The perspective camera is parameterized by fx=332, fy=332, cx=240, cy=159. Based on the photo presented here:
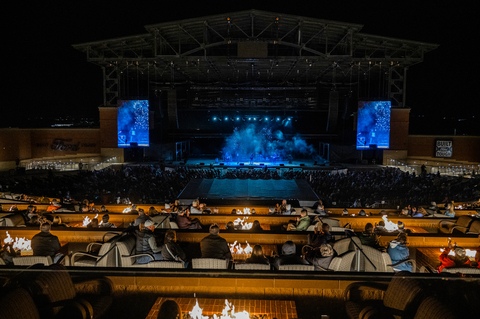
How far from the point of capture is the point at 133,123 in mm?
24859

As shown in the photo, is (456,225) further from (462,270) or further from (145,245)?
(145,245)

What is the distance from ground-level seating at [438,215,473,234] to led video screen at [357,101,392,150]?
1782 cm

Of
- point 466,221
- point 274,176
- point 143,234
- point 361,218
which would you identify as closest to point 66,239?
point 143,234

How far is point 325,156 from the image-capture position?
2714 cm

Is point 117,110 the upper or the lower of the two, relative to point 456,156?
upper

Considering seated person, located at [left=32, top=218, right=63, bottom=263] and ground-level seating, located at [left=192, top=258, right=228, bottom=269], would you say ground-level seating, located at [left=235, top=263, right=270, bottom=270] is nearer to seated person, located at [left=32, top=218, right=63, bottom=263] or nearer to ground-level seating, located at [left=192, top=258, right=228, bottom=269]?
ground-level seating, located at [left=192, top=258, right=228, bottom=269]

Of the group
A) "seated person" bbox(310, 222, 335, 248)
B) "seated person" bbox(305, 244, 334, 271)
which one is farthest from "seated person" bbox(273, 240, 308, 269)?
"seated person" bbox(310, 222, 335, 248)

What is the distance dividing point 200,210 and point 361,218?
3928 millimetres

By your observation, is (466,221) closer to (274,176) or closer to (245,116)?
(274,176)

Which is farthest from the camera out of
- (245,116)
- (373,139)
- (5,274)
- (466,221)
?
(245,116)

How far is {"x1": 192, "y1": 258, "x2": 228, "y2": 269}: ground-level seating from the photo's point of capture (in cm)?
439

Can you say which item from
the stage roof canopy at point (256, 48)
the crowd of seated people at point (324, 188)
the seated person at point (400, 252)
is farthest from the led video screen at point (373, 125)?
the seated person at point (400, 252)

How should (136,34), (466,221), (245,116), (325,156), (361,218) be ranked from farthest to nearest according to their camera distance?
1. (245,116)
2. (325,156)
3. (136,34)
4. (361,218)
5. (466,221)

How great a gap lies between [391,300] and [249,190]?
11863 millimetres
